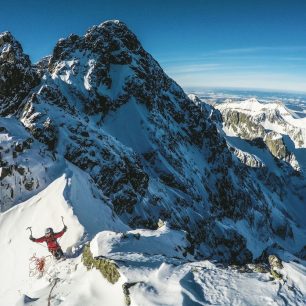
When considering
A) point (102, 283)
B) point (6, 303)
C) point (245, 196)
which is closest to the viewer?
point (102, 283)

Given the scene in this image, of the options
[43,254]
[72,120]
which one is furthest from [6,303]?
[72,120]

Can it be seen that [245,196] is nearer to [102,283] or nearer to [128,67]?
[128,67]

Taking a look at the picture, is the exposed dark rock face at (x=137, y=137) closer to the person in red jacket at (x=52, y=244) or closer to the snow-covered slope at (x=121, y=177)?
the snow-covered slope at (x=121, y=177)

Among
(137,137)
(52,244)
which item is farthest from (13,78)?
(52,244)

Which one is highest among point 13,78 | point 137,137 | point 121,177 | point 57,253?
point 13,78

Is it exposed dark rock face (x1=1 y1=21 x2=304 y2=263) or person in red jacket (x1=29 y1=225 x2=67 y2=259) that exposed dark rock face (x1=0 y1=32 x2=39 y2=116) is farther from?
person in red jacket (x1=29 y1=225 x2=67 y2=259)

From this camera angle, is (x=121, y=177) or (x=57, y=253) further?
(x=121, y=177)

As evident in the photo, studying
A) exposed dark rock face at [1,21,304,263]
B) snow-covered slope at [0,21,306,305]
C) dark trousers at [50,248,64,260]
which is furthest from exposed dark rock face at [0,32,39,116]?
dark trousers at [50,248,64,260]

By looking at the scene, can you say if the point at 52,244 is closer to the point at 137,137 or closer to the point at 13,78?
the point at 13,78
